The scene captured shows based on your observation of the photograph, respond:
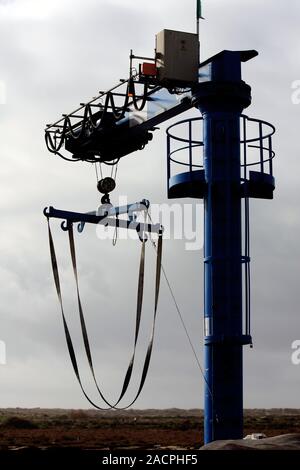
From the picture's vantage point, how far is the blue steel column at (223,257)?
68.6 ft

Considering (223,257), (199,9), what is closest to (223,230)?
(223,257)

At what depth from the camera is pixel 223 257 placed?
21125 mm

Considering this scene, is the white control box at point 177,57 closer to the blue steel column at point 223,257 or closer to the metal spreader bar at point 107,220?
the blue steel column at point 223,257

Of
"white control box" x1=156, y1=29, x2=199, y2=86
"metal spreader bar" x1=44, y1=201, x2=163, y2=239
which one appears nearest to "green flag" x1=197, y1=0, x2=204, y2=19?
"white control box" x1=156, y1=29, x2=199, y2=86

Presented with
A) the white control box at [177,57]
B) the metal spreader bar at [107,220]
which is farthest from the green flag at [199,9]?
the metal spreader bar at [107,220]

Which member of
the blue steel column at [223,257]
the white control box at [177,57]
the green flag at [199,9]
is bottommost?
the blue steel column at [223,257]

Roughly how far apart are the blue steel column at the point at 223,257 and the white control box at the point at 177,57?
505mm

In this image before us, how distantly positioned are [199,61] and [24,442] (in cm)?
2953

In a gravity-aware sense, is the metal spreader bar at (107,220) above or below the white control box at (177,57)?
below

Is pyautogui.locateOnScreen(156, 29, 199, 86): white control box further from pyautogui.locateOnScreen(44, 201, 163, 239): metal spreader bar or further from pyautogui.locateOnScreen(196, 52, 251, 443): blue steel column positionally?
pyautogui.locateOnScreen(44, 201, 163, 239): metal spreader bar

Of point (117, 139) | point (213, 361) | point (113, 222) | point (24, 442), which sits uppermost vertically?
point (117, 139)
